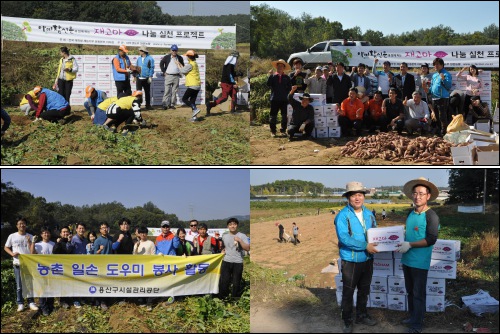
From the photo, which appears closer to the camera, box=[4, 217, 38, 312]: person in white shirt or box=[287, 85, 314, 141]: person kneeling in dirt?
box=[4, 217, 38, 312]: person in white shirt

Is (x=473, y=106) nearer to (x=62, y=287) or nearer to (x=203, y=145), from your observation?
(x=203, y=145)

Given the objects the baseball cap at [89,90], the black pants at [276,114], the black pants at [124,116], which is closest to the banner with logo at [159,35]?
the baseball cap at [89,90]

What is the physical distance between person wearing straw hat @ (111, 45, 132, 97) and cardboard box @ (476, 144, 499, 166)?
4881 mm

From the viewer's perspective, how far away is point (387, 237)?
4.95 m

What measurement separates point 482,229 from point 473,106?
1822 millimetres

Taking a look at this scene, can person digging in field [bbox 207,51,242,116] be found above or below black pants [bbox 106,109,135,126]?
above

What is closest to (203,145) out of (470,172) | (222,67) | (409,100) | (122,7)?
(222,67)

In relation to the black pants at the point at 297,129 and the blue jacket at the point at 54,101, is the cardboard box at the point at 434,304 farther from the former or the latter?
the blue jacket at the point at 54,101

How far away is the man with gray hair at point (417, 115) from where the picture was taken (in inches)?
294

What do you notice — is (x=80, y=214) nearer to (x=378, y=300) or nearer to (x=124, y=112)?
(x=124, y=112)

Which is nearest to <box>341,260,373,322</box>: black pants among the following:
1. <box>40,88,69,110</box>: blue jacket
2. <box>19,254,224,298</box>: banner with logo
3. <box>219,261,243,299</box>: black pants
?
<box>219,261,243,299</box>: black pants

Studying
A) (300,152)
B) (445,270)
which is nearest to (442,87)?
(300,152)

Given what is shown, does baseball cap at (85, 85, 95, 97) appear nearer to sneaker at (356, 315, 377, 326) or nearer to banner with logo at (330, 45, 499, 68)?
banner with logo at (330, 45, 499, 68)

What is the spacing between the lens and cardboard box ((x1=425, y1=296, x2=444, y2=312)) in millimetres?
5337
